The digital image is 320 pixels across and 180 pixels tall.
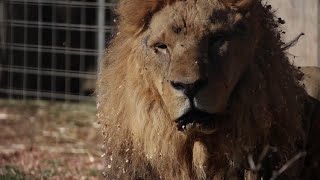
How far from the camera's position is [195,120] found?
3.68 m

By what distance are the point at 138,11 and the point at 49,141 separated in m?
4.42

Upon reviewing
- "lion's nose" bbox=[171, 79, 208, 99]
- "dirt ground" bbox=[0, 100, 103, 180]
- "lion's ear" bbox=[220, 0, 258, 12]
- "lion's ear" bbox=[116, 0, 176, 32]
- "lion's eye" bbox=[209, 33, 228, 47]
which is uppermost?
"lion's ear" bbox=[220, 0, 258, 12]

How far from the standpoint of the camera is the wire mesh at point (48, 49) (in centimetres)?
1091

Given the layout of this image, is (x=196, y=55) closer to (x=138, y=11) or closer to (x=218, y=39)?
(x=218, y=39)

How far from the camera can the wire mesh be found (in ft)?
35.8

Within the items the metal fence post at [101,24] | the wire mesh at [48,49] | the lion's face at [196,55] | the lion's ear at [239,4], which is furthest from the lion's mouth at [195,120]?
the wire mesh at [48,49]

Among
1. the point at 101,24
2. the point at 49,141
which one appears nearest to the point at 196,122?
the point at 49,141

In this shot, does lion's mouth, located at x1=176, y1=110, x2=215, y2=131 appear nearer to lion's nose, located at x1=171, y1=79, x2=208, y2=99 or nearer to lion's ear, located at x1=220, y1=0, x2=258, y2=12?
lion's nose, located at x1=171, y1=79, x2=208, y2=99

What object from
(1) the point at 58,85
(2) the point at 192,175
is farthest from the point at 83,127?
(2) the point at 192,175

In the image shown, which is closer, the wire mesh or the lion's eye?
the lion's eye

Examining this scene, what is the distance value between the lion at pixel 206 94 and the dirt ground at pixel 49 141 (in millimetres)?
1210

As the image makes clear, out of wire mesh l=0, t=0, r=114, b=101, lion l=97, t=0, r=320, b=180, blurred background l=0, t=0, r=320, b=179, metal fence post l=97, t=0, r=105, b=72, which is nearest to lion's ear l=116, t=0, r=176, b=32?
lion l=97, t=0, r=320, b=180

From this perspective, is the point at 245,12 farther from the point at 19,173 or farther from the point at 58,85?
the point at 58,85

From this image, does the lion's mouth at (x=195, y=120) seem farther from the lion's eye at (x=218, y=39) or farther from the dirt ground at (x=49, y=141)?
the dirt ground at (x=49, y=141)
